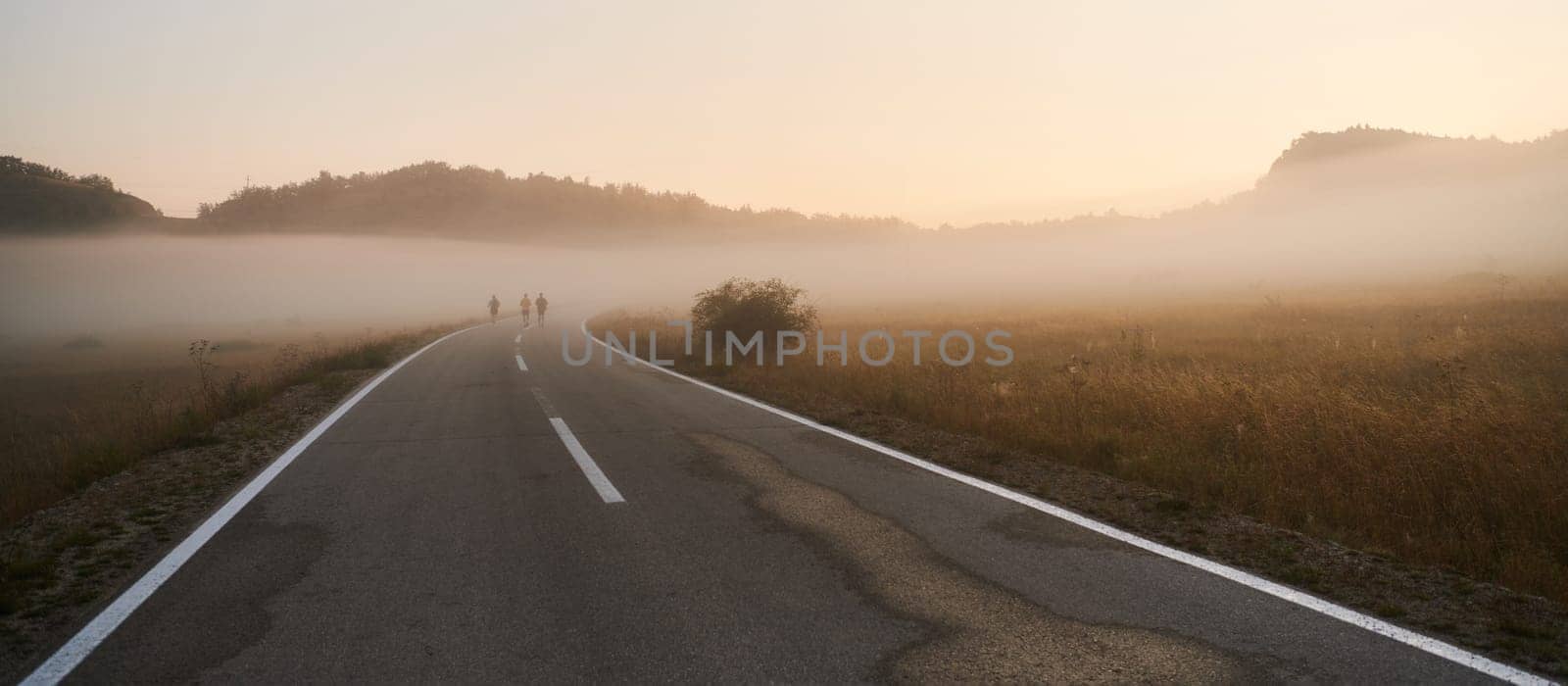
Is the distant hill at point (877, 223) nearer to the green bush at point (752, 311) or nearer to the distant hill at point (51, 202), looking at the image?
the distant hill at point (51, 202)

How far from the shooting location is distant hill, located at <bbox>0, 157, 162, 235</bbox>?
9550 cm

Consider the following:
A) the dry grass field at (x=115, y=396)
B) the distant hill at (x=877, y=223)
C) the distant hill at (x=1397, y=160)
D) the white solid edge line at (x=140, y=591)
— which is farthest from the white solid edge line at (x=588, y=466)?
the distant hill at (x=1397, y=160)

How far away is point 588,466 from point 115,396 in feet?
56.8

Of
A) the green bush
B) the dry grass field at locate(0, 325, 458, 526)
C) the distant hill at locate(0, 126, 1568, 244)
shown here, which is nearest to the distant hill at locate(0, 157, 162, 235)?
the distant hill at locate(0, 126, 1568, 244)

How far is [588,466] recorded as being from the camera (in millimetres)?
6840

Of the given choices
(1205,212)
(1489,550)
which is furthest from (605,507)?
(1205,212)

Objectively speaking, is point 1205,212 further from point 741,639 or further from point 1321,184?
point 741,639

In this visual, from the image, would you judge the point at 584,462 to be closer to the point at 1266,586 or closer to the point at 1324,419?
the point at 1266,586

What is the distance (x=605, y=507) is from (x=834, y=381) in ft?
23.9

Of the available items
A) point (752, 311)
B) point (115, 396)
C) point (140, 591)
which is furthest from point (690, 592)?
point (115, 396)

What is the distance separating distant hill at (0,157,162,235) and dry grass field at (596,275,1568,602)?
127 metres

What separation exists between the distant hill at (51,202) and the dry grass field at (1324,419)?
5007 inches

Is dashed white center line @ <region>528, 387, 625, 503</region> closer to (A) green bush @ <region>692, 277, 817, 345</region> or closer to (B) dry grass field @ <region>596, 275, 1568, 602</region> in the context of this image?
(B) dry grass field @ <region>596, 275, 1568, 602</region>

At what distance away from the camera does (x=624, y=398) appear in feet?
37.0
